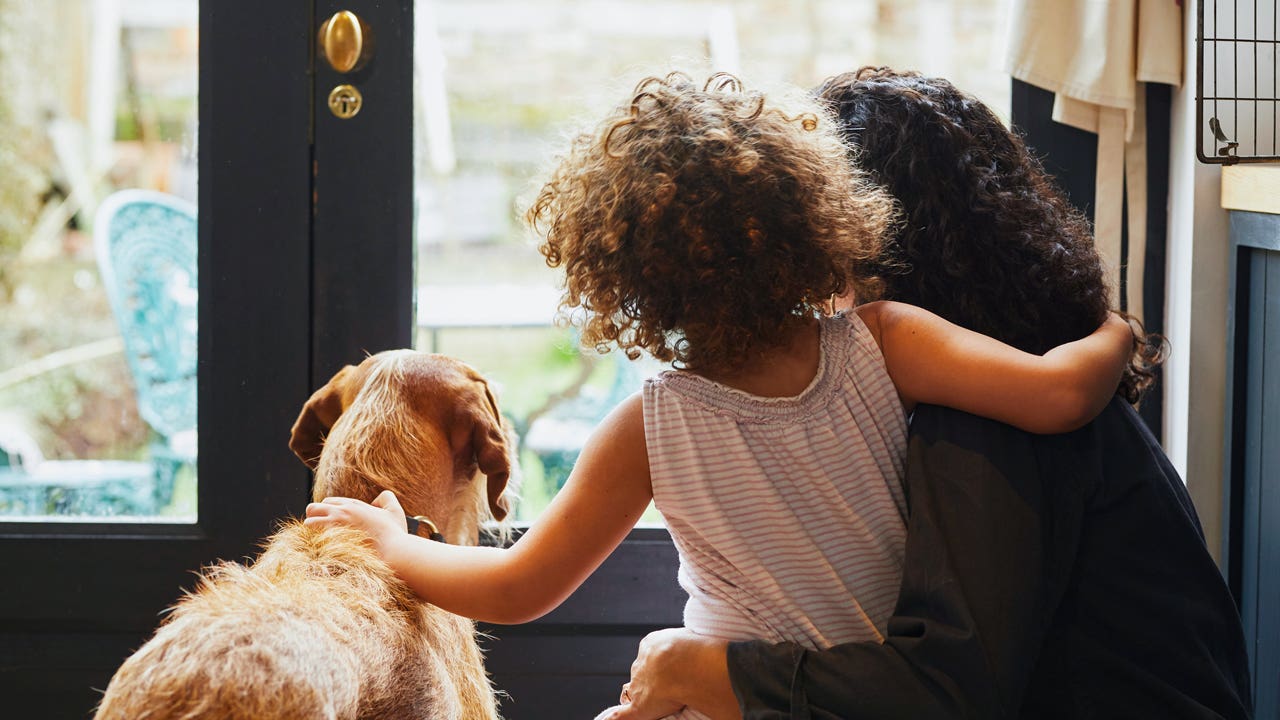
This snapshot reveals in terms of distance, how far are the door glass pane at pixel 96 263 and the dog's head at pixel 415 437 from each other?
65 cm

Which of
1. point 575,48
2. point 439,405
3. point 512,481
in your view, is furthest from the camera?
point 575,48

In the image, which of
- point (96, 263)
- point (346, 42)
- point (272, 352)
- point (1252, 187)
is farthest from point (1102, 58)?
point (96, 263)

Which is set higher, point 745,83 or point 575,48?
point 575,48

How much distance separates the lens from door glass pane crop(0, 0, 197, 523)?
203 centimetres

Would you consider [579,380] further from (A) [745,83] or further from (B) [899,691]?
(B) [899,691]

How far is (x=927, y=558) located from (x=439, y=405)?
0.67m

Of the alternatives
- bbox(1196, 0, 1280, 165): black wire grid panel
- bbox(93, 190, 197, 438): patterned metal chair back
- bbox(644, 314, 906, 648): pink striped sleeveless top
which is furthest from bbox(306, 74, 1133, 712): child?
bbox(93, 190, 197, 438): patterned metal chair back

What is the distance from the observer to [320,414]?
1564 mm

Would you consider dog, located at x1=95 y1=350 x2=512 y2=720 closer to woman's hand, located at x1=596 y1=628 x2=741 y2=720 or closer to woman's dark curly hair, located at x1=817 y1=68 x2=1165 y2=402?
woman's hand, located at x1=596 y1=628 x2=741 y2=720

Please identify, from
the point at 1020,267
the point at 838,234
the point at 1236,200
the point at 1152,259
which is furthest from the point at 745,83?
the point at 1152,259

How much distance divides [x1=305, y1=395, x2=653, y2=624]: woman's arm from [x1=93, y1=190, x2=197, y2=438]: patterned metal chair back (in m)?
1.04

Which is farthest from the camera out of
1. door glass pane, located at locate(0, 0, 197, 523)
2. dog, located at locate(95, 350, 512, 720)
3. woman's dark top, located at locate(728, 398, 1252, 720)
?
door glass pane, located at locate(0, 0, 197, 523)

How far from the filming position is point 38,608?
2.02 meters

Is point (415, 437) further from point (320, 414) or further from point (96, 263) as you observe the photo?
point (96, 263)
